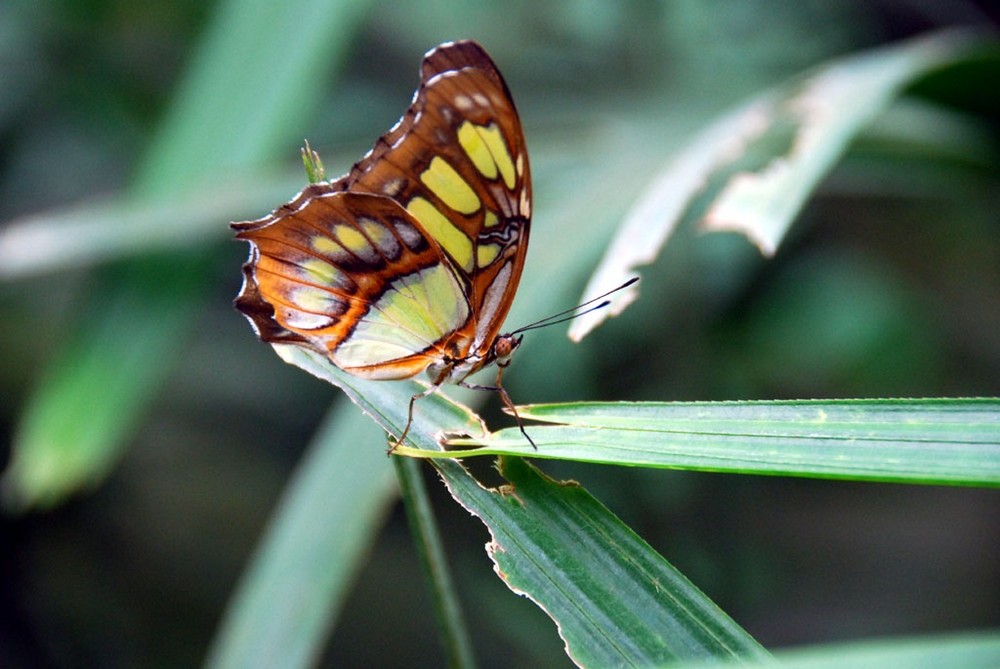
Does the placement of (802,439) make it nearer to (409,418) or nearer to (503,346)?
(409,418)

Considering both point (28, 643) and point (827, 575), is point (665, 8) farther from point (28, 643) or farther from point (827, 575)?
point (28, 643)

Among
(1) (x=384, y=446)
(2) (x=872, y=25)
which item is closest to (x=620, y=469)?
(1) (x=384, y=446)

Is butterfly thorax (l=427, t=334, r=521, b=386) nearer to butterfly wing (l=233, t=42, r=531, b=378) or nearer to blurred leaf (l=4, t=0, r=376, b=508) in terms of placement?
butterfly wing (l=233, t=42, r=531, b=378)

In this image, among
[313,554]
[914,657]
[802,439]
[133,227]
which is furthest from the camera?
[133,227]

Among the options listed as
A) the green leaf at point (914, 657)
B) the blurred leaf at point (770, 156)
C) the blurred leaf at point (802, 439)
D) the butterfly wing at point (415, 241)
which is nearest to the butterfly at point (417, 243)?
the butterfly wing at point (415, 241)

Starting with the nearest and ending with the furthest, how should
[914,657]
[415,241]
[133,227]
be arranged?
[914,657] → [415,241] → [133,227]

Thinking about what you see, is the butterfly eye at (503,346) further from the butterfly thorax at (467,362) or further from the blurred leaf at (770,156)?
the blurred leaf at (770,156)

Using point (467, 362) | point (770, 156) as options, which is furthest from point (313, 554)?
point (770, 156)

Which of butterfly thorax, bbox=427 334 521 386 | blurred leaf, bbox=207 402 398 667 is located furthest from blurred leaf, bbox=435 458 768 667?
blurred leaf, bbox=207 402 398 667
